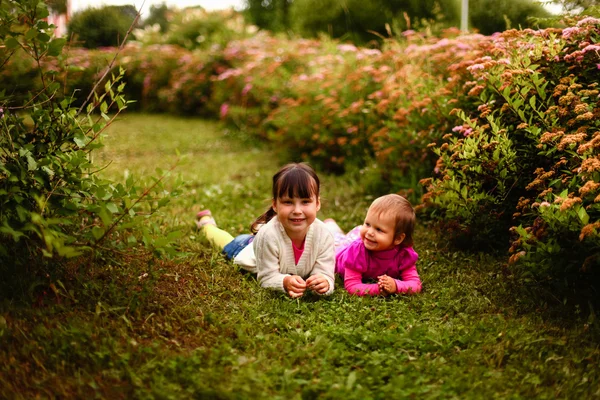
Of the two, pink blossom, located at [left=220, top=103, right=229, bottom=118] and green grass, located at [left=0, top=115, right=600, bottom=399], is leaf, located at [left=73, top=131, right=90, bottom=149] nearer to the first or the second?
green grass, located at [left=0, top=115, right=600, bottom=399]

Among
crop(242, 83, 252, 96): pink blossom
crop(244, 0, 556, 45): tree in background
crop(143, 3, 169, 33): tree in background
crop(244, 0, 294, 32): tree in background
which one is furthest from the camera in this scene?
crop(244, 0, 294, 32): tree in background

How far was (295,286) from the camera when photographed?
3221mm

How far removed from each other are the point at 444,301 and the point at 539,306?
0.53 meters

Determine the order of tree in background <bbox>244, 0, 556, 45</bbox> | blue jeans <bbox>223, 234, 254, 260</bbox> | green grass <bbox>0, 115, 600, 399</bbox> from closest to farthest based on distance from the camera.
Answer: green grass <bbox>0, 115, 600, 399</bbox> < blue jeans <bbox>223, 234, 254, 260</bbox> < tree in background <bbox>244, 0, 556, 45</bbox>

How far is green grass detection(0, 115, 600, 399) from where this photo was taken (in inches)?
92.2

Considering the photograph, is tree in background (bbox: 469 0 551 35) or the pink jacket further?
tree in background (bbox: 469 0 551 35)

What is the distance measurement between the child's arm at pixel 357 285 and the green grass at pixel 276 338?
0.25ft

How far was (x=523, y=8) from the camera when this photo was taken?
21.1 ft

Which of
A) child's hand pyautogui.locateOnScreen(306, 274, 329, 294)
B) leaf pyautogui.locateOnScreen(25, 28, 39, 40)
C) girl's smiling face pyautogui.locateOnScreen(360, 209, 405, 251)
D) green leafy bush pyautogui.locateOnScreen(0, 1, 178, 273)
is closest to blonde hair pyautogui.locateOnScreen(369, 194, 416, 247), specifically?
girl's smiling face pyautogui.locateOnScreen(360, 209, 405, 251)

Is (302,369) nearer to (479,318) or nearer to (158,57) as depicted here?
(479,318)

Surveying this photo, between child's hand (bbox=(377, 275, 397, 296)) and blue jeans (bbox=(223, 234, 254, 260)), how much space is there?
1.00 metres

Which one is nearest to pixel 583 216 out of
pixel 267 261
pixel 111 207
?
pixel 267 261

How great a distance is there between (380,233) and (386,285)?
1.12 ft

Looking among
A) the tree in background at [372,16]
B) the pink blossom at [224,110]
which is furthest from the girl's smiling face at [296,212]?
the pink blossom at [224,110]
